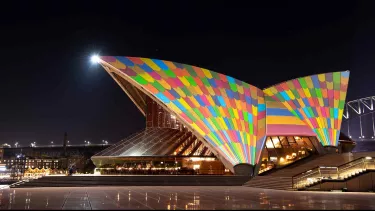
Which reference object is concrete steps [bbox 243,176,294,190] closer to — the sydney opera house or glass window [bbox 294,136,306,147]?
the sydney opera house

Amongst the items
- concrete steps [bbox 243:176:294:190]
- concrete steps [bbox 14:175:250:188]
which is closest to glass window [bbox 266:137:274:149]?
concrete steps [bbox 243:176:294:190]

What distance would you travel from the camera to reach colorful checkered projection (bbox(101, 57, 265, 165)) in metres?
28.6

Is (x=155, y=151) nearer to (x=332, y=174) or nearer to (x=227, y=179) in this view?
(x=227, y=179)

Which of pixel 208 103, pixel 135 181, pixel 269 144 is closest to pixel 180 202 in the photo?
pixel 135 181

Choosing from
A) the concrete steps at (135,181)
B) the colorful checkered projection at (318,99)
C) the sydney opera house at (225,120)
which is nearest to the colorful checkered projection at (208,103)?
the sydney opera house at (225,120)

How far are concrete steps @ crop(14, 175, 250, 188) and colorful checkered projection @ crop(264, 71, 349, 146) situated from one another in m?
9.81

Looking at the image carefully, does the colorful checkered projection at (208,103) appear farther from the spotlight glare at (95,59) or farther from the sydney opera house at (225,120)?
the spotlight glare at (95,59)

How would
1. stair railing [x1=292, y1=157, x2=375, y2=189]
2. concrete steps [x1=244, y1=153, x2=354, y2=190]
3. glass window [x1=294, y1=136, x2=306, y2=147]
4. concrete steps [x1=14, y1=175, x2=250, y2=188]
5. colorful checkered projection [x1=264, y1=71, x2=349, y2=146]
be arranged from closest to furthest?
stair railing [x1=292, y1=157, x2=375, y2=189]
concrete steps [x1=244, y1=153, x2=354, y2=190]
concrete steps [x1=14, y1=175, x2=250, y2=188]
colorful checkered projection [x1=264, y1=71, x2=349, y2=146]
glass window [x1=294, y1=136, x2=306, y2=147]

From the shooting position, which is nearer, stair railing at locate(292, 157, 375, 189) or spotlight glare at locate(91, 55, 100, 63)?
stair railing at locate(292, 157, 375, 189)

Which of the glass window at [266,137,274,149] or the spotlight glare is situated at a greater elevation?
the spotlight glare

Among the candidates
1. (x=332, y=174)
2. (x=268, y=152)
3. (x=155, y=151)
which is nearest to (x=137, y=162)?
(x=155, y=151)

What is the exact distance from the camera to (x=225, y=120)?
29609 millimetres

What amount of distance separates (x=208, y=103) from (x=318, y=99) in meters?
10.9

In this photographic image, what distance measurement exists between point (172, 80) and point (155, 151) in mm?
6642
